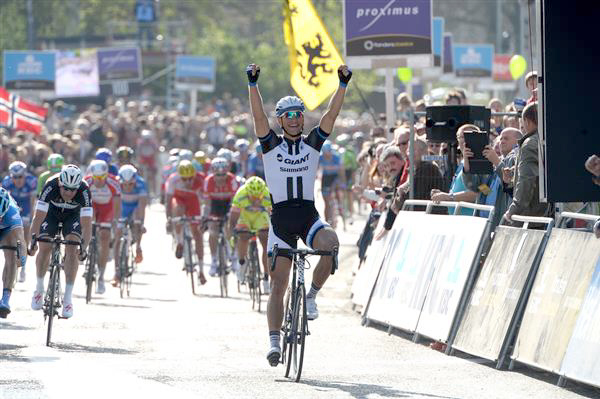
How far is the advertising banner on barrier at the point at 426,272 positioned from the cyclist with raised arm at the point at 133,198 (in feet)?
22.8

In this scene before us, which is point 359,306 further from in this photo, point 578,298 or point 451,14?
point 451,14

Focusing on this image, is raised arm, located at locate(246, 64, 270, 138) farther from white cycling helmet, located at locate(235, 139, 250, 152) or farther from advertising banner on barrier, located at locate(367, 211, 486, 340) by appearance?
white cycling helmet, located at locate(235, 139, 250, 152)

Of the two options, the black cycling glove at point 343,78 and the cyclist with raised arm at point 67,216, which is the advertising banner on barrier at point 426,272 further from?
the cyclist with raised arm at point 67,216

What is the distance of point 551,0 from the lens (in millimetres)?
12695

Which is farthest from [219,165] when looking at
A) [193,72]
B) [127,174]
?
[193,72]

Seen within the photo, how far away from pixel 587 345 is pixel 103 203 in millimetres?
11087

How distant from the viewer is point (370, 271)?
1692 cm

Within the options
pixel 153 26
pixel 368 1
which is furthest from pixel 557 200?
pixel 153 26

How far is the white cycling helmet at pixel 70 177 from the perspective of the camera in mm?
15453

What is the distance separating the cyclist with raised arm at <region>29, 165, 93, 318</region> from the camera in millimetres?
15492

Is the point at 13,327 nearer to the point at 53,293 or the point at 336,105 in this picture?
the point at 53,293

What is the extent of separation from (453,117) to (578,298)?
450 cm

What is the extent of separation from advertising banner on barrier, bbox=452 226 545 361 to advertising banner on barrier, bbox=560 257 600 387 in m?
1.12

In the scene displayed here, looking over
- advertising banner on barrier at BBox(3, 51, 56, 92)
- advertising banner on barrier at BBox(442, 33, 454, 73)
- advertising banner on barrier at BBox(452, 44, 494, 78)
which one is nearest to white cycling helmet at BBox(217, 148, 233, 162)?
advertising banner on barrier at BBox(442, 33, 454, 73)
